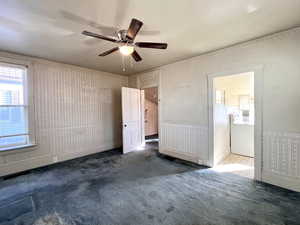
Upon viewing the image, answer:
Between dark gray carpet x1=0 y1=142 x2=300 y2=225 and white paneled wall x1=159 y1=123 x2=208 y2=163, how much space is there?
1.46 ft

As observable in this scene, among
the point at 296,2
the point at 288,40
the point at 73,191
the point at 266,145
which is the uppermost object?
the point at 296,2

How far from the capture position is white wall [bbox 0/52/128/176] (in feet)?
10.9

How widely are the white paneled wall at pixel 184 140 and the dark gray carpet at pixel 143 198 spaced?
45 cm

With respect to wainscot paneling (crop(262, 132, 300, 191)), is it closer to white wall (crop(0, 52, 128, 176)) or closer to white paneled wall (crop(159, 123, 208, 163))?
white paneled wall (crop(159, 123, 208, 163))

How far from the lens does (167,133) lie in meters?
4.07

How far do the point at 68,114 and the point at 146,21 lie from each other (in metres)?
3.14

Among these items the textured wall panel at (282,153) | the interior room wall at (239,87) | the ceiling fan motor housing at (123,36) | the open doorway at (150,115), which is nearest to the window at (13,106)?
the ceiling fan motor housing at (123,36)

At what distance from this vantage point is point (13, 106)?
10.2 ft

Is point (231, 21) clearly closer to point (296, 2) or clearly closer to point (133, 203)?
point (296, 2)

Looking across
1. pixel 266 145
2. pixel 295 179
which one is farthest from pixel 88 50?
pixel 295 179

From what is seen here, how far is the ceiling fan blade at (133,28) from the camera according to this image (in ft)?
5.14

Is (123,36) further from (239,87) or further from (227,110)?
(239,87)

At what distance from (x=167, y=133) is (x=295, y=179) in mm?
2588

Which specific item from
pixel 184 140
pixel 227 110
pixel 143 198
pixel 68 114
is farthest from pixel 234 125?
pixel 68 114
